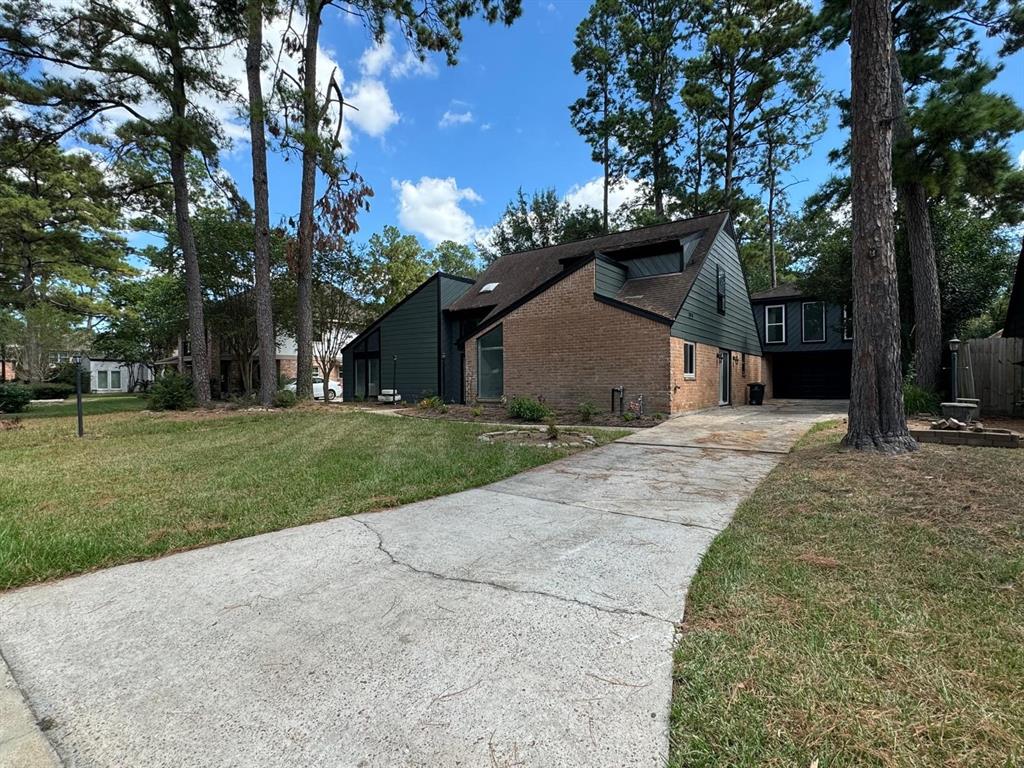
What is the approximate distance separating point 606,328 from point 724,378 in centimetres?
607

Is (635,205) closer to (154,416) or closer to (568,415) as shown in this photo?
(568,415)

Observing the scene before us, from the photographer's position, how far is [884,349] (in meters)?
6.40

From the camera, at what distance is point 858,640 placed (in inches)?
82.0

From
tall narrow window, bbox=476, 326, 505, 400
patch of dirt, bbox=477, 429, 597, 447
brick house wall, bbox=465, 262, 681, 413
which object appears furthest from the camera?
tall narrow window, bbox=476, 326, 505, 400

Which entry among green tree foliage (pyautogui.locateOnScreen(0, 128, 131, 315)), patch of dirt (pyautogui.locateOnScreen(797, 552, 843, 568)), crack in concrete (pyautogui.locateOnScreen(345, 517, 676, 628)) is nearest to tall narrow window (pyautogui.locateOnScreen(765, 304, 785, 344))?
patch of dirt (pyautogui.locateOnScreen(797, 552, 843, 568))

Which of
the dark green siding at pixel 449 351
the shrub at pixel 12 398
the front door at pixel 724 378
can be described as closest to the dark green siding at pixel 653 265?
the front door at pixel 724 378

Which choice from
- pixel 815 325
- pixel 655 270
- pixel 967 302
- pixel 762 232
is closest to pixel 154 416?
pixel 655 270

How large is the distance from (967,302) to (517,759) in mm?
18235

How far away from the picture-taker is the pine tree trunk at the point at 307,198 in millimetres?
14320

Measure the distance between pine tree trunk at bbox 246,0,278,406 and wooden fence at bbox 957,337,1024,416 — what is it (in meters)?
19.3

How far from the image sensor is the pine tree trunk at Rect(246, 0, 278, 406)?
14062mm

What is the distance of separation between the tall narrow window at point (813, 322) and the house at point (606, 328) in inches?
215

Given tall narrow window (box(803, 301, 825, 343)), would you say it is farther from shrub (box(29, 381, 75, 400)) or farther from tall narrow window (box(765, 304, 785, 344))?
shrub (box(29, 381, 75, 400))

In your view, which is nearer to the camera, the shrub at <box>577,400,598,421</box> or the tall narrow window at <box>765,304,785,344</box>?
the shrub at <box>577,400,598,421</box>
